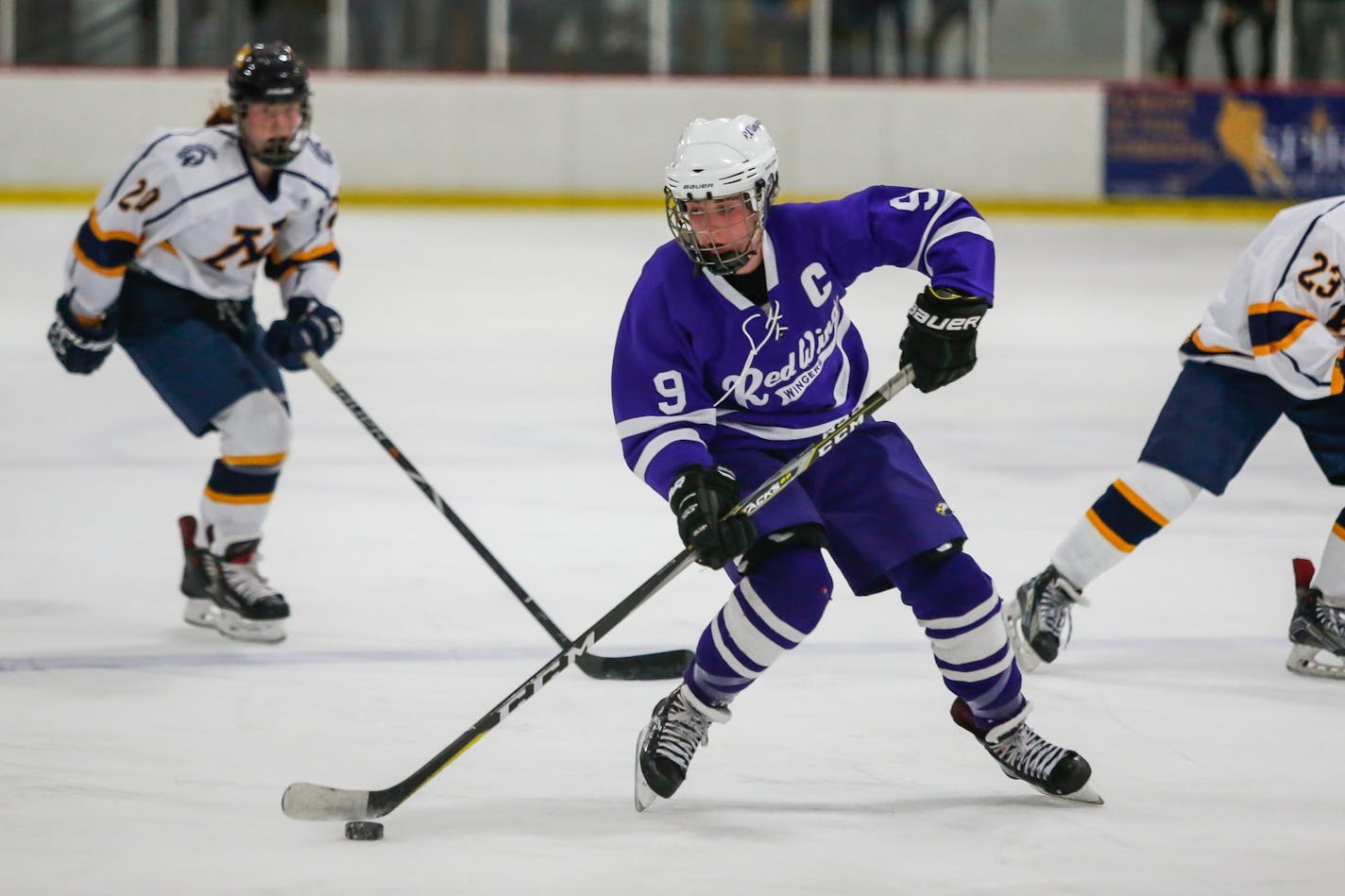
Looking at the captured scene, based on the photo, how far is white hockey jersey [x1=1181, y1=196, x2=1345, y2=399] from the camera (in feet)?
10.5

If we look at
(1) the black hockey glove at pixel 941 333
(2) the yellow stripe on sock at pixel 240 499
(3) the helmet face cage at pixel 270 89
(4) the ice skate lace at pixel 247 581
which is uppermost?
(3) the helmet face cage at pixel 270 89

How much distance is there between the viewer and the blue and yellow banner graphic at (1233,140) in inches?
436

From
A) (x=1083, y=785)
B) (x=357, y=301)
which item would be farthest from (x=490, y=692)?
(x=357, y=301)

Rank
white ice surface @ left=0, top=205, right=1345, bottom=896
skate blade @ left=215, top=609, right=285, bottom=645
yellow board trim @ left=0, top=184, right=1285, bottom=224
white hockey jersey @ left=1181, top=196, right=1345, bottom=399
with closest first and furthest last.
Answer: white ice surface @ left=0, top=205, right=1345, bottom=896, white hockey jersey @ left=1181, top=196, right=1345, bottom=399, skate blade @ left=215, top=609, right=285, bottom=645, yellow board trim @ left=0, top=184, right=1285, bottom=224

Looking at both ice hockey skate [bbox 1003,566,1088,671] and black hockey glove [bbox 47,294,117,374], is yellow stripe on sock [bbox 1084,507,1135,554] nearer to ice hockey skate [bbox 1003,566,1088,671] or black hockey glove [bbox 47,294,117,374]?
ice hockey skate [bbox 1003,566,1088,671]

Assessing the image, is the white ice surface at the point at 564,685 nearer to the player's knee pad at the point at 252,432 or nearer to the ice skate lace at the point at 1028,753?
the ice skate lace at the point at 1028,753

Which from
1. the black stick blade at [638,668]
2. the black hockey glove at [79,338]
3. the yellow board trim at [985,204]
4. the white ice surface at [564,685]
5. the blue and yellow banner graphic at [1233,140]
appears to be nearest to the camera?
the white ice surface at [564,685]

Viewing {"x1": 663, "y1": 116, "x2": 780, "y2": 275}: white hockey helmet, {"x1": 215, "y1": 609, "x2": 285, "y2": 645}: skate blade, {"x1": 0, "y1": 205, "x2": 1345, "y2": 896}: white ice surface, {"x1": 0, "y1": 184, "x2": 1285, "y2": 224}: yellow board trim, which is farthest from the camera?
{"x1": 0, "y1": 184, "x2": 1285, "y2": 224}: yellow board trim

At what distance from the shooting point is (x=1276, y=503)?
4.86 metres

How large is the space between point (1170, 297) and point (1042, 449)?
3238 mm

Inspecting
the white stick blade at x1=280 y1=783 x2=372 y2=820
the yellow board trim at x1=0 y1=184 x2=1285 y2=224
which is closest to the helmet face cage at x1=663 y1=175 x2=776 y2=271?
the white stick blade at x1=280 y1=783 x2=372 y2=820

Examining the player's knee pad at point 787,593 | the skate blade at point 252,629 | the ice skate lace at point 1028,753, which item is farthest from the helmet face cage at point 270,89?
the ice skate lace at point 1028,753

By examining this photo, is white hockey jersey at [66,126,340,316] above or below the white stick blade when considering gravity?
above

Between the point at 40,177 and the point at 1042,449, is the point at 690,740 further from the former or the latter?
the point at 40,177
